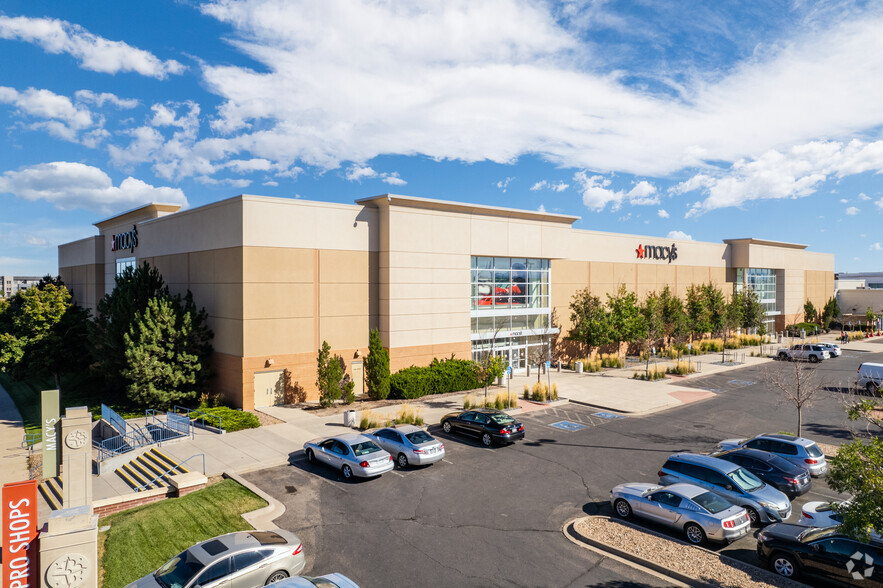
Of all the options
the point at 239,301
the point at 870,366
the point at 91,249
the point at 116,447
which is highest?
the point at 91,249

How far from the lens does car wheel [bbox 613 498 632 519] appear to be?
15.1 m

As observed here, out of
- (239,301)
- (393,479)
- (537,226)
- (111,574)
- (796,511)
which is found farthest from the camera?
(537,226)

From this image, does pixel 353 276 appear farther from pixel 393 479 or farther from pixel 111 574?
pixel 111 574

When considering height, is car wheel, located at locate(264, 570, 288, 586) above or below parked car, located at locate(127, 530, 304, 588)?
below

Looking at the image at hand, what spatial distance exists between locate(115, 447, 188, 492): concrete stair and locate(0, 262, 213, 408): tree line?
21.9 ft

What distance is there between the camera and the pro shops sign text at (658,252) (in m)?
52.6

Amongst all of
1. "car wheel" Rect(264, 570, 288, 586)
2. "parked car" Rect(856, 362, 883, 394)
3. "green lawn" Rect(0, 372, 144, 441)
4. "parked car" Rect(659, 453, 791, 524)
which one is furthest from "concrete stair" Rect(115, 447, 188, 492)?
"parked car" Rect(856, 362, 883, 394)

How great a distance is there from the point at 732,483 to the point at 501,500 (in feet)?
22.5

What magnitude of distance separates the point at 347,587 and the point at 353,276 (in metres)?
23.3

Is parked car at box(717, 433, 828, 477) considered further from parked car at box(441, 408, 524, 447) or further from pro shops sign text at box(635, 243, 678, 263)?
pro shops sign text at box(635, 243, 678, 263)

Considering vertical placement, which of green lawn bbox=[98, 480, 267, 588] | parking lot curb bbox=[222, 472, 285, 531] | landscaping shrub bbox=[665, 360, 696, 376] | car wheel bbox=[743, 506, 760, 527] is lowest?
green lawn bbox=[98, 480, 267, 588]

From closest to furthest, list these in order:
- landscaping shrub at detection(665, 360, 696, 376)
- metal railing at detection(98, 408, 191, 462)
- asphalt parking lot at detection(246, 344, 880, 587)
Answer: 1. asphalt parking lot at detection(246, 344, 880, 587)
2. metal railing at detection(98, 408, 191, 462)
3. landscaping shrub at detection(665, 360, 696, 376)

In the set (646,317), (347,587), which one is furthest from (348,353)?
(646,317)

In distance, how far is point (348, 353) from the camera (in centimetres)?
3198
